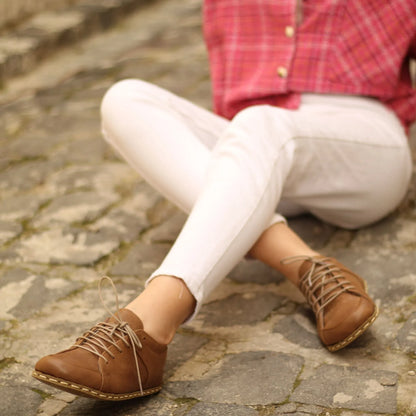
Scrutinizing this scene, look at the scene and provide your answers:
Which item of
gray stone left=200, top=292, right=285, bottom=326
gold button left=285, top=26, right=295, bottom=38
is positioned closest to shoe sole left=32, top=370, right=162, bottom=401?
gray stone left=200, top=292, right=285, bottom=326

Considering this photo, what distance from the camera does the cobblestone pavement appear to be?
158 cm

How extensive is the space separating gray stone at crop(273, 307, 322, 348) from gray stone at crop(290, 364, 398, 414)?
127mm

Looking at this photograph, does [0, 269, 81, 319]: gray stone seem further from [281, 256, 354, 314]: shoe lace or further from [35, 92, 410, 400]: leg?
[281, 256, 354, 314]: shoe lace

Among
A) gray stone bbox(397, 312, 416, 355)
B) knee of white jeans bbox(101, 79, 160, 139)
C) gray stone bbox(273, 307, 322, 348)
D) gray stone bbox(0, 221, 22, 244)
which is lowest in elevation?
gray stone bbox(0, 221, 22, 244)

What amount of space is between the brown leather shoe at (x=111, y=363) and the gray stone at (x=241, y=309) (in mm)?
347

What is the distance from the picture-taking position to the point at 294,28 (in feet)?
7.25

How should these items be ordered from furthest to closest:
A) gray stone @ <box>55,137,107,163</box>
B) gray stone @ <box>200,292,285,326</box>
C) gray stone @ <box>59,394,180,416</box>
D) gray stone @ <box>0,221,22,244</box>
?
gray stone @ <box>55,137,107,163</box> → gray stone @ <box>0,221,22,244</box> → gray stone @ <box>200,292,285,326</box> → gray stone @ <box>59,394,180,416</box>

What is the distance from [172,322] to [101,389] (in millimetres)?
228

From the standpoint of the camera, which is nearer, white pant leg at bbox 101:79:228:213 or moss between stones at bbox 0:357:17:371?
moss between stones at bbox 0:357:17:371

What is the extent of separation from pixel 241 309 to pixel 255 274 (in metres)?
0.20

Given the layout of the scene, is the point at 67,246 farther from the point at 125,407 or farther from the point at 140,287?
the point at 125,407

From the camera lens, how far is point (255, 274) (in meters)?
2.17

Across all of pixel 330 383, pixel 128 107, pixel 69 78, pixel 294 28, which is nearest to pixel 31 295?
pixel 128 107

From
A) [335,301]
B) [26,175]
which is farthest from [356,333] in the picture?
[26,175]
